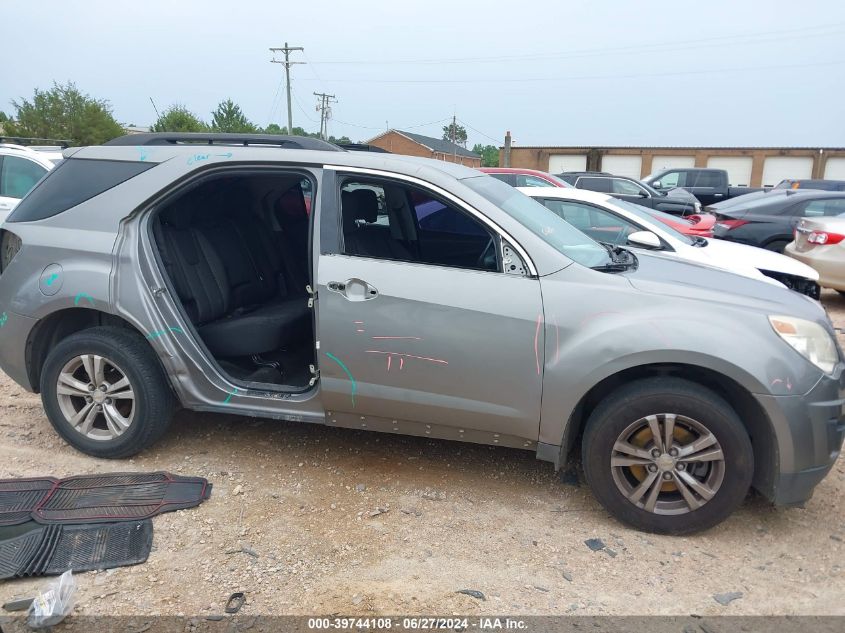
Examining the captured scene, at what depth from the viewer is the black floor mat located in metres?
3.14

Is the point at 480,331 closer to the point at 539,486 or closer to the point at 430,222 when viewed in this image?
the point at 539,486

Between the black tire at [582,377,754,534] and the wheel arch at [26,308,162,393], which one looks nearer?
the black tire at [582,377,754,534]

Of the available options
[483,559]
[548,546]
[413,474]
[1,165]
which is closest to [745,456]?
[548,546]

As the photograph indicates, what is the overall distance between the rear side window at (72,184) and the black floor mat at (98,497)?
1612 millimetres

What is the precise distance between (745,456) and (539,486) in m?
1.13

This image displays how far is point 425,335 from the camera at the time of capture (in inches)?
123

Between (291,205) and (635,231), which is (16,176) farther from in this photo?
(635,231)

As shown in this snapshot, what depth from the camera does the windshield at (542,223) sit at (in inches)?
131

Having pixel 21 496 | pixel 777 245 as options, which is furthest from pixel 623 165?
pixel 21 496

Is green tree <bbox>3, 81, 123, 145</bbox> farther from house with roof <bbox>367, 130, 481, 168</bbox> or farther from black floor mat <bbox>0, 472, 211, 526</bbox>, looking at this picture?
black floor mat <bbox>0, 472, 211, 526</bbox>

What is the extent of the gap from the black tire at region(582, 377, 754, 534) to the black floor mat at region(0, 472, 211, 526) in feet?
7.01

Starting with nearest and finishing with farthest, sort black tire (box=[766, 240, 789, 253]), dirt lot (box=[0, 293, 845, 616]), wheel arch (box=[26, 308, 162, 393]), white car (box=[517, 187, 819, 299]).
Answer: dirt lot (box=[0, 293, 845, 616]) → wheel arch (box=[26, 308, 162, 393]) → white car (box=[517, 187, 819, 299]) → black tire (box=[766, 240, 789, 253])

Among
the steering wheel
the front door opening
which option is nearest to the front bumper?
the steering wheel

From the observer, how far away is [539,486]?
3553 mm
